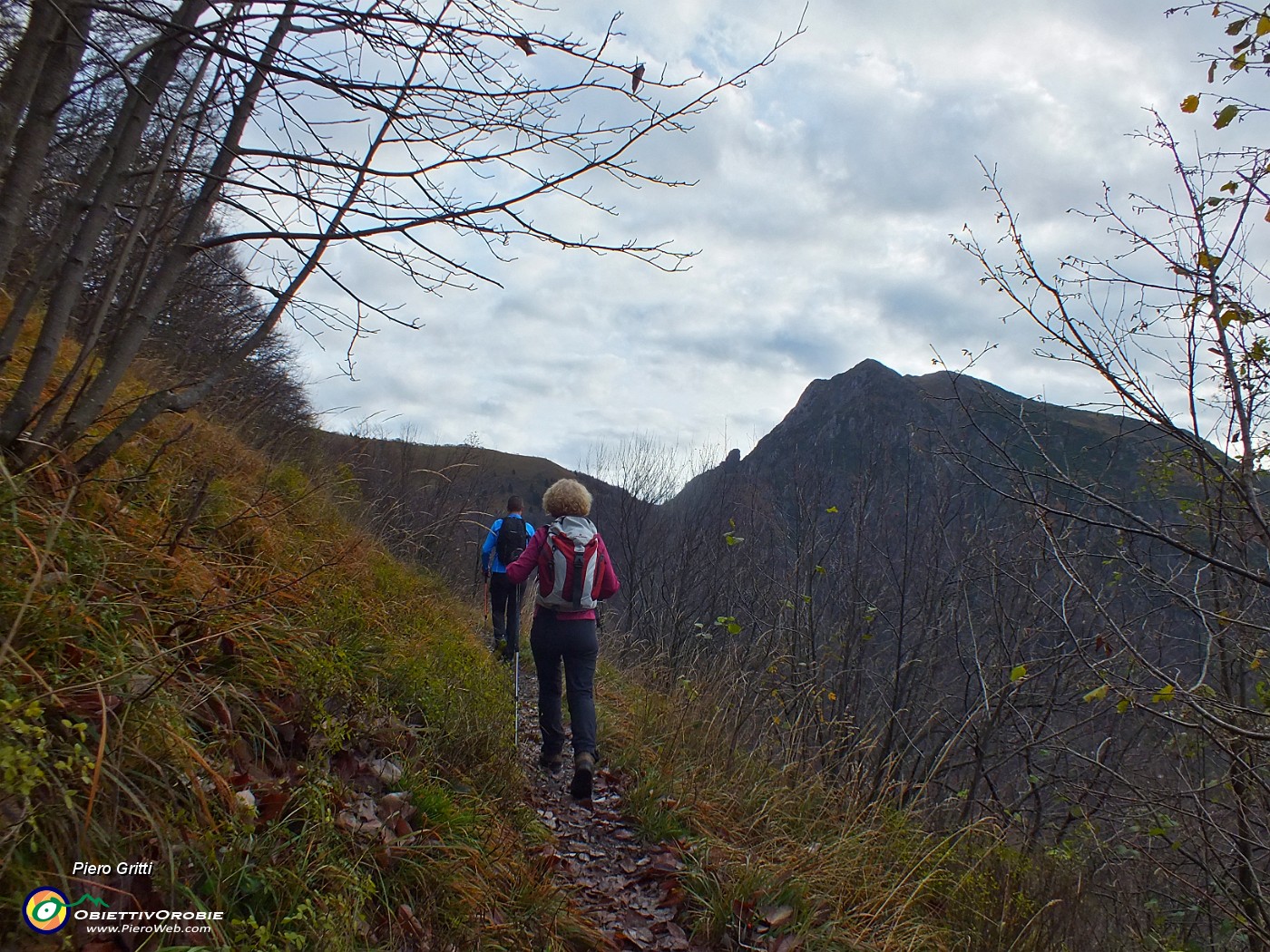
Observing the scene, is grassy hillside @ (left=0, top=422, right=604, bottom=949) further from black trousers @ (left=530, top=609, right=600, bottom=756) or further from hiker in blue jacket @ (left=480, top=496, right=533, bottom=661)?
hiker in blue jacket @ (left=480, top=496, right=533, bottom=661)

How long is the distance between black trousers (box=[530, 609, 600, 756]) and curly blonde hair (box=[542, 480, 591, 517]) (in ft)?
2.32

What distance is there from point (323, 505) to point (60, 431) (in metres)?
3.22

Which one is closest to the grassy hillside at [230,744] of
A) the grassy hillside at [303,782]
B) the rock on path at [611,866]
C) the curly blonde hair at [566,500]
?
the grassy hillside at [303,782]

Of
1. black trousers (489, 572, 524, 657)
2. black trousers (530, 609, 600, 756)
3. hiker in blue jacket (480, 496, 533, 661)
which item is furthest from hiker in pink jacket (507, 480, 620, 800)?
hiker in blue jacket (480, 496, 533, 661)

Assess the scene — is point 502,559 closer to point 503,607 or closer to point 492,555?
point 492,555

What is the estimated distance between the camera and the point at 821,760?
697 cm

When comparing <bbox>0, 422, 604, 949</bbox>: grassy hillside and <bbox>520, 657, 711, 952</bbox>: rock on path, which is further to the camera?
<bbox>520, 657, 711, 952</bbox>: rock on path

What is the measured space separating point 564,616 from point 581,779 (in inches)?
39.4

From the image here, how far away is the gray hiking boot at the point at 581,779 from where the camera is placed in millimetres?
4363

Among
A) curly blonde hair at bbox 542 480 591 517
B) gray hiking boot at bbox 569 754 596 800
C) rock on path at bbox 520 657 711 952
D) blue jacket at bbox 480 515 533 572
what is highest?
curly blonde hair at bbox 542 480 591 517

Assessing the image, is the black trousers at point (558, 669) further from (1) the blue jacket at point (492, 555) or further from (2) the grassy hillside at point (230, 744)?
(1) the blue jacket at point (492, 555)

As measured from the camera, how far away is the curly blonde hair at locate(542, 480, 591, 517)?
504cm

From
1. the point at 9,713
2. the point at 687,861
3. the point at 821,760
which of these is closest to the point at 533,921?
the point at 687,861

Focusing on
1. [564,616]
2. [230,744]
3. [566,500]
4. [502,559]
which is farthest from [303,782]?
[502,559]
